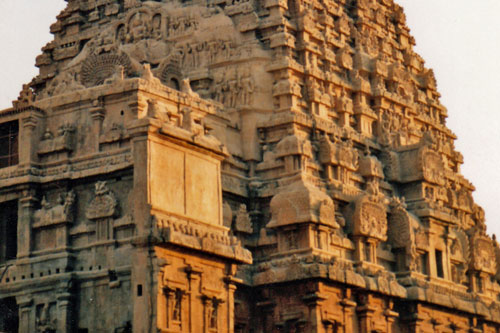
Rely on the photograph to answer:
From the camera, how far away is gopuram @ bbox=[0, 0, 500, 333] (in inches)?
1925

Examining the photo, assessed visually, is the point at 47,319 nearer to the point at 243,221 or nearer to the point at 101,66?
the point at 243,221

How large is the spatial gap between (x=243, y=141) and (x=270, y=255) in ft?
16.4

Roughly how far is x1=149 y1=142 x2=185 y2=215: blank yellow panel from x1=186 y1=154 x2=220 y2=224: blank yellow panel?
1.22ft

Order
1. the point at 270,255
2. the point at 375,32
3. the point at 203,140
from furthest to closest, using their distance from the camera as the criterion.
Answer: the point at 375,32
the point at 270,255
the point at 203,140

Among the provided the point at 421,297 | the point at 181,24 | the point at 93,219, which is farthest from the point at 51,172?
the point at 421,297

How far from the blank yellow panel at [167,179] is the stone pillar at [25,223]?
6207 millimetres

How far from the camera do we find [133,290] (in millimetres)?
47062

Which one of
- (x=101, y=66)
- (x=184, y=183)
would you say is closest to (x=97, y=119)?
(x=184, y=183)

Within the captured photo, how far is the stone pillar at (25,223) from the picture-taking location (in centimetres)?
5150

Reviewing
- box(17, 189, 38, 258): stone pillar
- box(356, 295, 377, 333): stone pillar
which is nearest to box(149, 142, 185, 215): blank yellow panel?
box(17, 189, 38, 258): stone pillar

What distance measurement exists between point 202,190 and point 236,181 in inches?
242

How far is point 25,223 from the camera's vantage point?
51812 mm

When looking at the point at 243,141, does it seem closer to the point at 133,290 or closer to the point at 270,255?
the point at 270,255

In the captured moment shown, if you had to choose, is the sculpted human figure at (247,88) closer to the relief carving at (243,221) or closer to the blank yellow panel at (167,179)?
the relief carving at (243,221)
